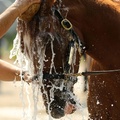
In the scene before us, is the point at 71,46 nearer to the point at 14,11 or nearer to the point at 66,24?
the point at 66,24

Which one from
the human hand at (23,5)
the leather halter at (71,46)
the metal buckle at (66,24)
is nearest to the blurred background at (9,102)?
the leather halter at (71,46)

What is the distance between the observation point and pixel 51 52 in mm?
2930

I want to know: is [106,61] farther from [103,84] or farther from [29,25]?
[29,25]

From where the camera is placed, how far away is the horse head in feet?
9.33

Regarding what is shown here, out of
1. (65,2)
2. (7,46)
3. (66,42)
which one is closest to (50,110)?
(66,42)

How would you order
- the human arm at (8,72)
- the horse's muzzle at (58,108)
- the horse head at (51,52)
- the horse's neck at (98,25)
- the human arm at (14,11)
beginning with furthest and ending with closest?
the human arm at (8,72) < the horse's muzzle at (58,108) < the horse's neck at (98,25) < the horse head at (51,52) < the human arm at (14,11)

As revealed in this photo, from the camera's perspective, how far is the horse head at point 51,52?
9.33 feet

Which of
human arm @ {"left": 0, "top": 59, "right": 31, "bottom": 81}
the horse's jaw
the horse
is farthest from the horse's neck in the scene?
human arm @ {"left": 0, "top": 59, "right": 31, "bottom": 81}

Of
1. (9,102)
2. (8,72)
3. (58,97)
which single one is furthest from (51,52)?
(9,102)

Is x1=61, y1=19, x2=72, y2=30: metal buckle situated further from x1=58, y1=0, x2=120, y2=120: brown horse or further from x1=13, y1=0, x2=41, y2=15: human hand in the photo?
x1=13, y1=0, x2=41, y2=15: human hand

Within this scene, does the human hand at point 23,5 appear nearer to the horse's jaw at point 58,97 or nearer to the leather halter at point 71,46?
the leather halter at point 71,46

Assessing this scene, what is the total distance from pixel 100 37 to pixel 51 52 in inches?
13.1

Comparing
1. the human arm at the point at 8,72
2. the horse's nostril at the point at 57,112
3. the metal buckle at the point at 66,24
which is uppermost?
the metal buckle at the point at 66,24

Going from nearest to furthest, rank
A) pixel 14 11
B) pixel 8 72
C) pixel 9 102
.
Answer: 1. pixel 14 11
2. pixel 8 72
3. pixel 9 102
